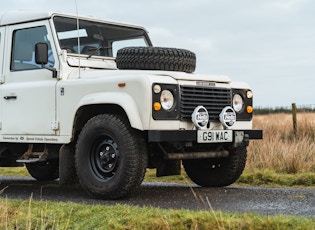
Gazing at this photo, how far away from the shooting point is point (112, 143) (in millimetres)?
6816

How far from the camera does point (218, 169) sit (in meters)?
8.14

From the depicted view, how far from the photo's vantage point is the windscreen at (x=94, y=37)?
796cm

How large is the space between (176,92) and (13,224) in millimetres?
2474

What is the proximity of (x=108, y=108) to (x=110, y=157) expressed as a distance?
0.61 meters

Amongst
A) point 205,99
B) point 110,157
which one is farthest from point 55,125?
point 205,99

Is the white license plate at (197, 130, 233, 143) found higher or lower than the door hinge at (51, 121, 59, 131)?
lower

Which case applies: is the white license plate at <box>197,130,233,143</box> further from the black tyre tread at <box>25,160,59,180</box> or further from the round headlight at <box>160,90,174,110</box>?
the black tyre tread at <box>25,160,59,180</box>

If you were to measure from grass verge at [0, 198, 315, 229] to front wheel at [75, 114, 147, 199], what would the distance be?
0.95 m

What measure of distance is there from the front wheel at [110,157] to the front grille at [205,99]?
2.16ft

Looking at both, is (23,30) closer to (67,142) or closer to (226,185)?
(67,142)

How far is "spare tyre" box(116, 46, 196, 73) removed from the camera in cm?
714

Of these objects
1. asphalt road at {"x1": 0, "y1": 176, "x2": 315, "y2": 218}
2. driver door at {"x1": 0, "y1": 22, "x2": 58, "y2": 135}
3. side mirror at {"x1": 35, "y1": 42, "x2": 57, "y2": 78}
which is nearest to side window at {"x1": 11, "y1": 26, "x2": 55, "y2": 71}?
driver door at {"x1": 0, "y1": 22, "x2": 58, "y2": 135}

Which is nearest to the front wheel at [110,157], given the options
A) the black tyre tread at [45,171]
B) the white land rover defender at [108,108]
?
the white land rover defender at [108,108]

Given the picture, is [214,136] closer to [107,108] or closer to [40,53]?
[107,108]
